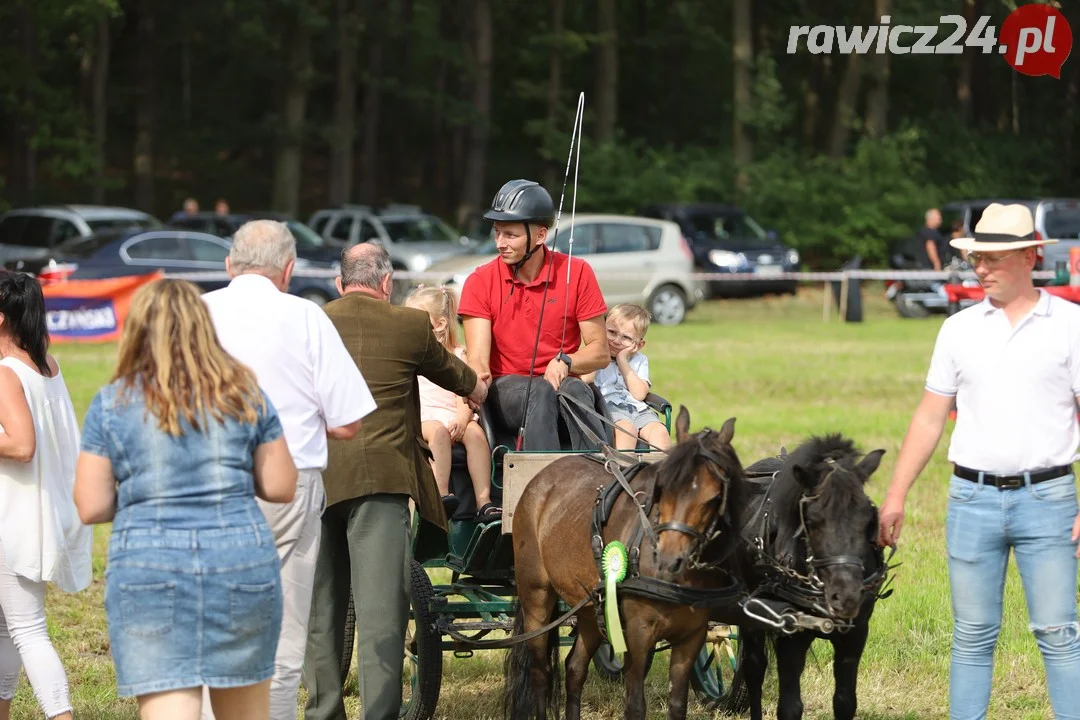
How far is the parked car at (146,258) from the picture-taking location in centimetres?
2486

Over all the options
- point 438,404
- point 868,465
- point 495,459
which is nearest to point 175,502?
point 868,465

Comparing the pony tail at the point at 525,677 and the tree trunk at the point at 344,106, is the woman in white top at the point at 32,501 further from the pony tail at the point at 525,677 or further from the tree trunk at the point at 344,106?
the tree trunk at the point at 344,106

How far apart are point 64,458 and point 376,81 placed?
40.0 m

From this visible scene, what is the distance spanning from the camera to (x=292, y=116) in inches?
1582

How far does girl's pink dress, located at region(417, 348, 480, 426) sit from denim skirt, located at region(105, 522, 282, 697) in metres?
2.97

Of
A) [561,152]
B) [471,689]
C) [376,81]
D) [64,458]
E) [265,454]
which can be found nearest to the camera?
[265,454]

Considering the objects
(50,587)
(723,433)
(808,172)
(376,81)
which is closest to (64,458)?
(723,433)

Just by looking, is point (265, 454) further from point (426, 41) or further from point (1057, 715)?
point (426, 41)

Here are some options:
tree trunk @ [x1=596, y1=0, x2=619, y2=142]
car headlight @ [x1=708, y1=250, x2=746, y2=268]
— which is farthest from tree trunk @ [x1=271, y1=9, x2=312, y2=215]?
car headlight @ [x1=708, y1=250, x2=746, y2=268]

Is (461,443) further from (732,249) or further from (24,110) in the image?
(24,110)

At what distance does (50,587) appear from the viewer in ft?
32.4

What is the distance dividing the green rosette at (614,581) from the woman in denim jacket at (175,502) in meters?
1.65

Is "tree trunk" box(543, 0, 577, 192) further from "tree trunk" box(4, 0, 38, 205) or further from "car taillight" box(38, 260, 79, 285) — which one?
"car taillight" box(38, 260, 79, 285)

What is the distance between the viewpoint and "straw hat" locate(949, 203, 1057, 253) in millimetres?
5285
